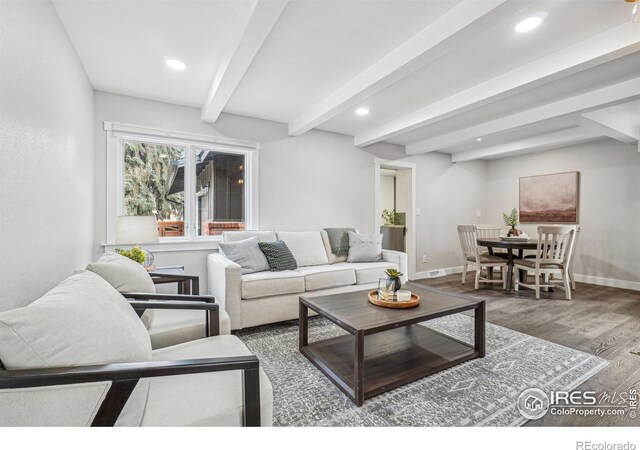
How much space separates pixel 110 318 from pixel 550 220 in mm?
6585

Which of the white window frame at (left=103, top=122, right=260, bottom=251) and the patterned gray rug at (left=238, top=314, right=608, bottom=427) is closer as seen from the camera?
the patterned gray rug at (left=238, top=314, right=608, bottom=427)

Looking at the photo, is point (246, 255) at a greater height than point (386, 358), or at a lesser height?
greater

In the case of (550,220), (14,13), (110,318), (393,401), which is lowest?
(393,401)

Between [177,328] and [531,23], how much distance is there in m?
3.02

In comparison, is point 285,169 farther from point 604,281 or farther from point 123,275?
point 604,281

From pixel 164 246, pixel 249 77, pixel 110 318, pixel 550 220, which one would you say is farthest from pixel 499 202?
pixel 110 318

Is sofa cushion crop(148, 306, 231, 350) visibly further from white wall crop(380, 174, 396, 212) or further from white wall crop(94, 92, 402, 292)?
white wall crop(380, 174, 396, 212)

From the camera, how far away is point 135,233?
263 centimetres

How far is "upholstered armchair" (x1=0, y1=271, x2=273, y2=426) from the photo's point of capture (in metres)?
0.81

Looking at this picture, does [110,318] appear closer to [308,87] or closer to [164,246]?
[164,246]

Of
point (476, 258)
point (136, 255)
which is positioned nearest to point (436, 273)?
point (476, 258)

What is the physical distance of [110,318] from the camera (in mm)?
1036

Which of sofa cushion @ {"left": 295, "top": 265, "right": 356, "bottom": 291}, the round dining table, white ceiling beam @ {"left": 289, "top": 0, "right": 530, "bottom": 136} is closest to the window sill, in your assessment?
sofa cushion @ {"left": 295, "top": 265, "right": 356, "bottom": 291}

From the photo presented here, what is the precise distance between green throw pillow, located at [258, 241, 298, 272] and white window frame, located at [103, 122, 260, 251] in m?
0.62
